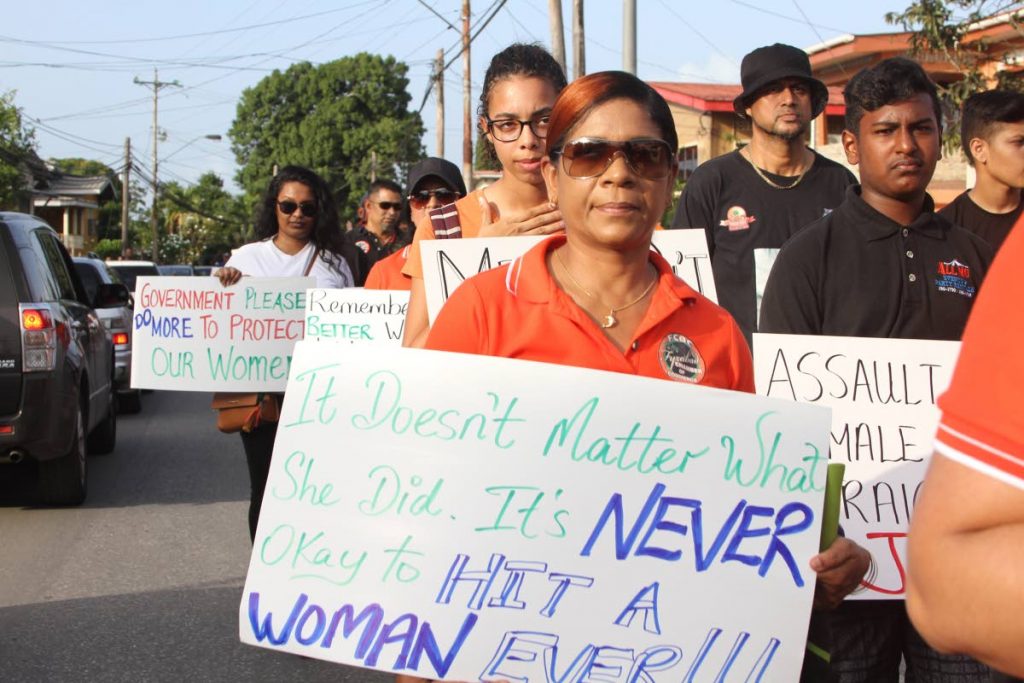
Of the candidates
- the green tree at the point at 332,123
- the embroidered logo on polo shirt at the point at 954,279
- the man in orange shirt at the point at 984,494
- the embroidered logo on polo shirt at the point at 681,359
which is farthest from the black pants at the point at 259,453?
the green tree at the point at 332,123

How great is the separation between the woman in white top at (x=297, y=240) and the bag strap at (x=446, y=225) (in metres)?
2.43

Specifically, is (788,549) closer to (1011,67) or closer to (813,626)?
(813,626)

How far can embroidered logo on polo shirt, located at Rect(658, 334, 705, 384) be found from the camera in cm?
262

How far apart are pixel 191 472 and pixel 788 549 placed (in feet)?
29.6

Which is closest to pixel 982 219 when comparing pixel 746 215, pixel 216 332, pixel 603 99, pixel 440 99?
pixel 746 215

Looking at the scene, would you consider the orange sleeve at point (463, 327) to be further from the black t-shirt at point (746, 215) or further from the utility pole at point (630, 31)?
the utility pole at point (630, 31)

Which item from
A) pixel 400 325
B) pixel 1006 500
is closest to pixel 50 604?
pixel 400 325

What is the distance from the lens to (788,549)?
2363 millimetres

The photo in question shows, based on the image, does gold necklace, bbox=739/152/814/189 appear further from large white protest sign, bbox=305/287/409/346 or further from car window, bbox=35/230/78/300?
car window, bbox=35/230/78/300

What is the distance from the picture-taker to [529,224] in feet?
12.0

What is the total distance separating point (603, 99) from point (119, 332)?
1372cm

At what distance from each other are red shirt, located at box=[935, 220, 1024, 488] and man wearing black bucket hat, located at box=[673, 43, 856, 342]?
3429 millimetres

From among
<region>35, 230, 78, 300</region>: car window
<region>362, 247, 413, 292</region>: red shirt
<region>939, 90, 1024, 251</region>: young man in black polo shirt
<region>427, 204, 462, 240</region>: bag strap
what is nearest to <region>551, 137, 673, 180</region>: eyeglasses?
<region>427, 204, 462, 240</region>: bag strap

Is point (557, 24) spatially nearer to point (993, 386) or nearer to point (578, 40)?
point (578, 40)
